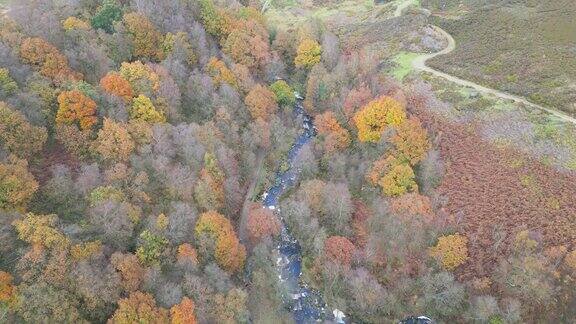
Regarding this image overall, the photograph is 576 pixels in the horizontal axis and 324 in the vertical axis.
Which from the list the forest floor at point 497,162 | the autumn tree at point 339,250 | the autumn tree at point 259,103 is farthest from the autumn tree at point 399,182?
the autumn tree at point 259,103

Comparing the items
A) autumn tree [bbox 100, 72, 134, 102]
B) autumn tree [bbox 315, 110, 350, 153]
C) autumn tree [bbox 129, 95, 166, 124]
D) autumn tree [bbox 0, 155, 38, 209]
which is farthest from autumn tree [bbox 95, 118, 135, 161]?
autumn tree [bbox 315, 110, 350, 153]

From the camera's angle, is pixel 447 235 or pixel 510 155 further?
pixel 510 155

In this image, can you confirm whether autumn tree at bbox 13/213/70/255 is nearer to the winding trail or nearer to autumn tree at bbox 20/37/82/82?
autumn tree at bbox 20/37/82/82

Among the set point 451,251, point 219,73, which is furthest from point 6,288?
point 451,251

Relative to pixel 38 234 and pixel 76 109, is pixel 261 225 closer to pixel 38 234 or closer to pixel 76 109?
pixel 38 234

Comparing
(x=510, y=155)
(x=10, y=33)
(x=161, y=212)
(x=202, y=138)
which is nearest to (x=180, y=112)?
(x=202, y=138)

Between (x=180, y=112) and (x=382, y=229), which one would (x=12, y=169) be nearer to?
(x=180, y=112)
